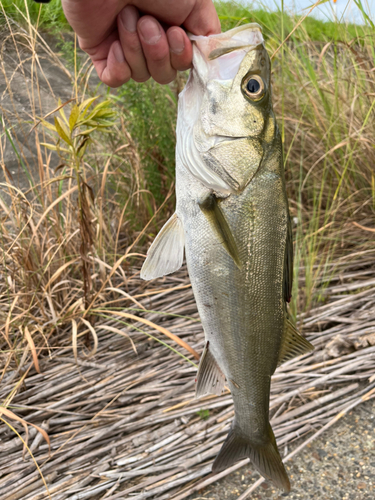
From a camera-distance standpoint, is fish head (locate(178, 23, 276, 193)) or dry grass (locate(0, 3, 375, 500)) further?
dry grass (locate(0, 3, 375, 500))

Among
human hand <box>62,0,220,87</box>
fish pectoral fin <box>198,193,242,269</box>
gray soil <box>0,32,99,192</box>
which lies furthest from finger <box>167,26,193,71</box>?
gray soil <box>0,32,99,192</box>

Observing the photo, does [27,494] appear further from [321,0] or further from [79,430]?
[321,0]

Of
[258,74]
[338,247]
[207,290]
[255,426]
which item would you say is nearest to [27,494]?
[255,426]

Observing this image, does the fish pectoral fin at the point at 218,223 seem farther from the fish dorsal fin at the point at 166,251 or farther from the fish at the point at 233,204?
the fish dorsal fin at the point at 166,251

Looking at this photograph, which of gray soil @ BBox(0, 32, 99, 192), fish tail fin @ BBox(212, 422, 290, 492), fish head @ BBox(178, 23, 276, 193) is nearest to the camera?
fish head @ BBox(178, 23, 276, 193)

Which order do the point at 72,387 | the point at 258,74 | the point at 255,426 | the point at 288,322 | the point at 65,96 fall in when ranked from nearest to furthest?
1. the point at 258,74
2. the point at 288,322
3. the point at 255,426
4. the point at 72,387
5. the point at 65,96

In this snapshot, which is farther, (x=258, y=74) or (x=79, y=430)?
(x=79, y=430)

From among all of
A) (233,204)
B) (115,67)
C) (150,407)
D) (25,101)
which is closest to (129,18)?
(115,67)

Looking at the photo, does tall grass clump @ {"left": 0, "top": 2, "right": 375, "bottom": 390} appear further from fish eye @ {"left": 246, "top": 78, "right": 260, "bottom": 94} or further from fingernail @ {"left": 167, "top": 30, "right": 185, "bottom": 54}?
fish eye @ {"left": 246, "top": 78, "right": 260, "bottom": 94}
